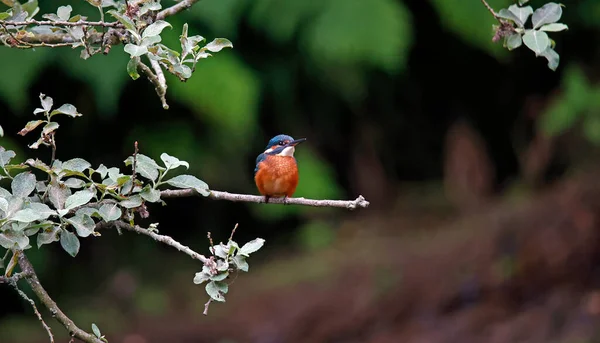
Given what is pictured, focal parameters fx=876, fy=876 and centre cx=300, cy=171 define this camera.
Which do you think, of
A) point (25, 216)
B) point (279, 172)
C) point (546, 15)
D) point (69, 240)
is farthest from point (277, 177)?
point (25, 216)

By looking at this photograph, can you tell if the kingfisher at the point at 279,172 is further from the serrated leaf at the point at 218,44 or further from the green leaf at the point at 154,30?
the green leaf at the point at 154,30

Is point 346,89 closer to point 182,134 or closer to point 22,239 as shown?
point 182,134

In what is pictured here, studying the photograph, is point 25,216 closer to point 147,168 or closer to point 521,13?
point 147,168

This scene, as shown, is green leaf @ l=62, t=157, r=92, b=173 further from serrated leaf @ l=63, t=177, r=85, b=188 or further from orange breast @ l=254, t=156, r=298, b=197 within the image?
orange breast @ l=254, t=156, r=298, b=197

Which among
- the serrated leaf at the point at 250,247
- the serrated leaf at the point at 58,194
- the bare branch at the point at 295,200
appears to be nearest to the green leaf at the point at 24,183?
the serrated leaf at the point at 58,194

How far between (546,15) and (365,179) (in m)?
4.39

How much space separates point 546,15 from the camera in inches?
99.3

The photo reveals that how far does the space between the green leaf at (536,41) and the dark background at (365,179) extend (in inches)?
119

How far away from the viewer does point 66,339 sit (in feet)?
19.1

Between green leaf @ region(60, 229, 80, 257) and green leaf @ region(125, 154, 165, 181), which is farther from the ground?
green leaf @ region(125, 154, 165, 181)

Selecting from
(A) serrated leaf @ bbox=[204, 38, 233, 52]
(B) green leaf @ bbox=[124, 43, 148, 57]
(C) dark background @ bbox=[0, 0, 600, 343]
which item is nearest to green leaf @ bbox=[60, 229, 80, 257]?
(B) green leaf @ bbox=[124, 43, 148, 57]

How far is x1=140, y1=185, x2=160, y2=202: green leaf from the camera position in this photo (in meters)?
2.17

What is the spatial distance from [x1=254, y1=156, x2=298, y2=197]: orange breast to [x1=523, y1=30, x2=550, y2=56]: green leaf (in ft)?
4.51

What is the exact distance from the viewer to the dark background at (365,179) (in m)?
5.64
